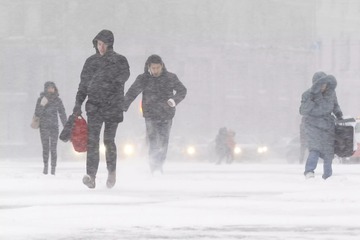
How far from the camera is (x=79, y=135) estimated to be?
14.4 metres

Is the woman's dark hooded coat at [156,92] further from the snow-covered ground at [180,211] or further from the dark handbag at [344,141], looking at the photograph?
the snow-covered ground at [180,211]

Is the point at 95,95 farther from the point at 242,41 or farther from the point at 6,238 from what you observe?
the point at 242,41

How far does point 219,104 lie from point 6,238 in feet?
223

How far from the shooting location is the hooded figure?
17.3 m

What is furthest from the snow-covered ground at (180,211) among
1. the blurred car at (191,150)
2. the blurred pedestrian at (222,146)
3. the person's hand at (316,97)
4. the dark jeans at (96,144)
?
the blurred car at (191,150)

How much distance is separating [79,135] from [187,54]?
201ft

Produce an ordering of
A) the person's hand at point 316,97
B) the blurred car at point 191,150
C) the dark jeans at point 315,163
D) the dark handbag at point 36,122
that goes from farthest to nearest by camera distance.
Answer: the blurred car at point 191,150 < the dark handbag at point 36,122 < the dark jeans at point 315,163 < the person's hand at point 316,97

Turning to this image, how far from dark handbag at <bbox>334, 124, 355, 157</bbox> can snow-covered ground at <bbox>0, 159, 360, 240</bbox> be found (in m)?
1.44

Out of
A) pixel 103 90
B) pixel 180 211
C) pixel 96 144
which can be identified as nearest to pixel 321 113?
pixel 103 90

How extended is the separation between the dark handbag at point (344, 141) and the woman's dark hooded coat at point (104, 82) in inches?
162

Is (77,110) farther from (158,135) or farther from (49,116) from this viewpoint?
(49,116)

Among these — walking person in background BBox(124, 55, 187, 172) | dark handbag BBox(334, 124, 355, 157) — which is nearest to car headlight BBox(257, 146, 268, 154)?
walking person in background BBox(124, 55, 187, 172)

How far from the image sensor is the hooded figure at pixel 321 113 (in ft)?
56.9

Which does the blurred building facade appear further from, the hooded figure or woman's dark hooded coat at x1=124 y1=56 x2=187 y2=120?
the hooded figure
